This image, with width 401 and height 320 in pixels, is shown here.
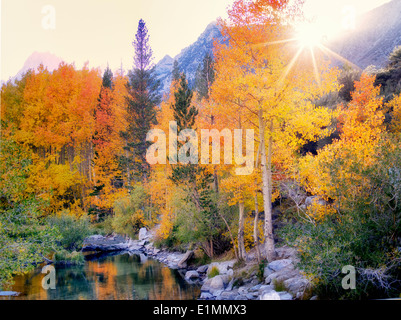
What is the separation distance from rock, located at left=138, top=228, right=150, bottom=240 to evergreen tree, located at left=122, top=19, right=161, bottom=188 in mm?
4593

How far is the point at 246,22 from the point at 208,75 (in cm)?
1156

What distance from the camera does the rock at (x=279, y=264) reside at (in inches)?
381

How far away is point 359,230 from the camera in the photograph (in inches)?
251

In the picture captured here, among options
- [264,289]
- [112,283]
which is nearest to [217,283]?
[264,289]

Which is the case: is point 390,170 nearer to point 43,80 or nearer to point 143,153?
point 143,153

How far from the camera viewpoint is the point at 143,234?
81.0 feet

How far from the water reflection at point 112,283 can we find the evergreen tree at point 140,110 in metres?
10.7

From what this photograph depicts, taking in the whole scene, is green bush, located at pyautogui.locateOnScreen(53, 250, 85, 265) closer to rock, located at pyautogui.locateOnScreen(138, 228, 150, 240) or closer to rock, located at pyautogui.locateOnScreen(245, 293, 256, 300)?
rock, located at pyautogui.locateOnScreen(138, 228, 150, 240)

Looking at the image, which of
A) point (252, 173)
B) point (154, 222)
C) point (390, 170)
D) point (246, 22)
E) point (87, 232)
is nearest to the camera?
point (390, 170)

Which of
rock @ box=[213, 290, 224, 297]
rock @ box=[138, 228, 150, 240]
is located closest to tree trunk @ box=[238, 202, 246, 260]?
rock @ box=[213, 290, 224, 297]

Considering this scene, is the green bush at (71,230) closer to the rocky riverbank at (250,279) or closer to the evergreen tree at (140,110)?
the rocky riverbank at (250,279)

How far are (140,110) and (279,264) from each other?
21.6m

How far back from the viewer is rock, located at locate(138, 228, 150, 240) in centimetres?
2440
